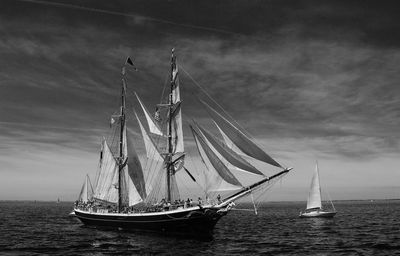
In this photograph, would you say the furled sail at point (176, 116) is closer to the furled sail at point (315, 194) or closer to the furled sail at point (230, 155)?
the furled sail at point (230, 155)

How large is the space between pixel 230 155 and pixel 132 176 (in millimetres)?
21724

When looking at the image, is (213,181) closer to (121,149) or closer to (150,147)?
(150,147)

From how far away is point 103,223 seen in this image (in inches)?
2372

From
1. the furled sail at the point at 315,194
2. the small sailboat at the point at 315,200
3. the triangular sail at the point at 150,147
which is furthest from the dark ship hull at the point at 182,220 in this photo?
the furled sail at the point at 315,194

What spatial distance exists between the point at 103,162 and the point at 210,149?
26674 millimetres

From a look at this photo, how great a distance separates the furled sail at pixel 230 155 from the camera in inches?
1738

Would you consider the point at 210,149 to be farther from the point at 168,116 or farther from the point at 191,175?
the point at 168,116

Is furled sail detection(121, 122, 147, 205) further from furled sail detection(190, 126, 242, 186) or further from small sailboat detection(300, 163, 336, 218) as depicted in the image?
small sailboat detection(300, 163, 336, 218)

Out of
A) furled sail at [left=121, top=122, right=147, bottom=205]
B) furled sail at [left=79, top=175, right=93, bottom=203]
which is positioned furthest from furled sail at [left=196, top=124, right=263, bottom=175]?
furled sail at [left=79, top=175, right=93, bottom=203]

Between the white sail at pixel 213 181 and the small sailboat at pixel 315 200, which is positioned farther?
the small sailboat at pixel 315 200

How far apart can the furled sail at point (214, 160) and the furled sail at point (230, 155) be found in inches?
34.9

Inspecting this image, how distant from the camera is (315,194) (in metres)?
96.6

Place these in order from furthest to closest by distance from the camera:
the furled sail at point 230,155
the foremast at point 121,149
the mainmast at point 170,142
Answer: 1. the foremast at point 121,149
2. the mainmast at point 170,142
3. the furled sail at point 230,155

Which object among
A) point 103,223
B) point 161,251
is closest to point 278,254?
point 161,251
